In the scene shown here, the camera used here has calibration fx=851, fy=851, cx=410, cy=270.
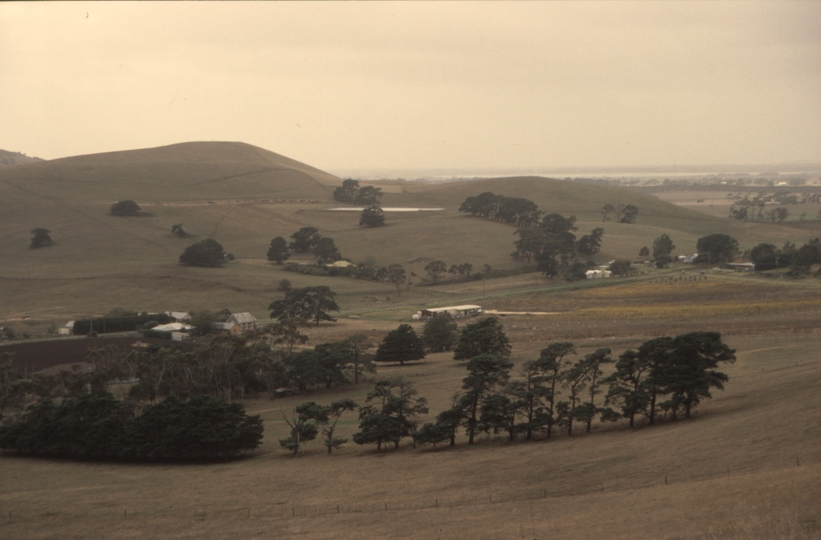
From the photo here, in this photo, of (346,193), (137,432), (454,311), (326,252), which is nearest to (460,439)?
(137,432)

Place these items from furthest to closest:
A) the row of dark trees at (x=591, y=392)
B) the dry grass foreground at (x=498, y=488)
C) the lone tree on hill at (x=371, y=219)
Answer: the lone tree on hill at (x=371, y=219)
the row of dark trees at (x=591, y=392)
the dry grass foreground at (x=498, y=488)

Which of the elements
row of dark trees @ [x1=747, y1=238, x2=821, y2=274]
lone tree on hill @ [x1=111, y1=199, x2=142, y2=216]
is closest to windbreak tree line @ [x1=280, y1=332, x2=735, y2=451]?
row of dark trees @ [x1=747, y1=238, x2=821, y2=274]

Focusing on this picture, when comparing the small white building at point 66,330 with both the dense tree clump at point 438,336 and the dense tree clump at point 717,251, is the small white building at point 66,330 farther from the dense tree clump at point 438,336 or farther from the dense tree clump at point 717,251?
the dense tree clump at point 717,251

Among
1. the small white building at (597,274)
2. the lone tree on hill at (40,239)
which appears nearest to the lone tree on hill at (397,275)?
the small white building at (597,274)

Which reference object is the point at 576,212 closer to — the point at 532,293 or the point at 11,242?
the point at 532,293

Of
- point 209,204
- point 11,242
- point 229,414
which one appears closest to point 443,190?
point 209,204

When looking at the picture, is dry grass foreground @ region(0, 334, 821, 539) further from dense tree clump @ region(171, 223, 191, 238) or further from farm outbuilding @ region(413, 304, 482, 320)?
dense tree clump @ region(171, 223, 191, 238)
